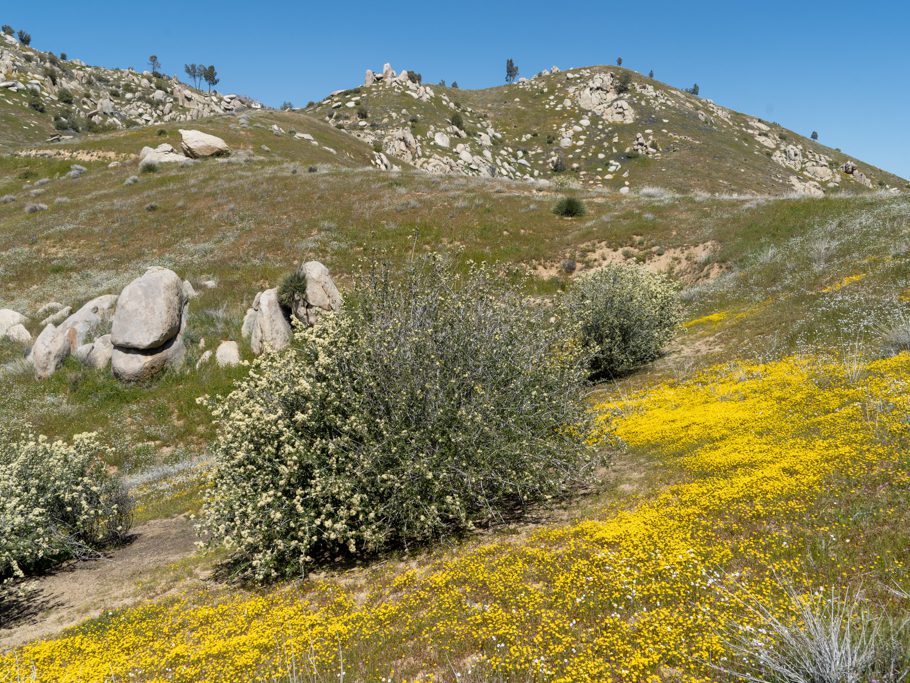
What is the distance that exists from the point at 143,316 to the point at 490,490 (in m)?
19.8

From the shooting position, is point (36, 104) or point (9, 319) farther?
point (36, 104)

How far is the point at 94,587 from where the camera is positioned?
9.71 metres

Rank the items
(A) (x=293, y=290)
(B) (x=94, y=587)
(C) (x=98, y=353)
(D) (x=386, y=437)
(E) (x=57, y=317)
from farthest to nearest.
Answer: (E) (x=57, y=317)
(A) (x=293, y=290)
(C) (x=98, y=353)
(B) (x=94, y=587)
(D) (x=386, y=437)

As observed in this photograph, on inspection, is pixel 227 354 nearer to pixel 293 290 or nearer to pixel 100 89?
pixel 293 290

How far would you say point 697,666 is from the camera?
4840 millimetres

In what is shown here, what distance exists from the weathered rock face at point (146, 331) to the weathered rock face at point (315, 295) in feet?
18.5

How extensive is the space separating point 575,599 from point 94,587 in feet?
31.5

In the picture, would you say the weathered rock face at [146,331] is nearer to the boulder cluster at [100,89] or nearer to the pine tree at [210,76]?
the boulder cluster at [100,89]

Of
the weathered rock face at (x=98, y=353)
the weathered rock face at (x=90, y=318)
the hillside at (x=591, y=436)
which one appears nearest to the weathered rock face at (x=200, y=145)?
the hillside at (x=591, y=436)

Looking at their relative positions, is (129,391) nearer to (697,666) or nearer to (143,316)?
(143,316)

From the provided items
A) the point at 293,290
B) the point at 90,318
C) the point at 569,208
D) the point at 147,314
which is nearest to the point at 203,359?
the point at 147,314

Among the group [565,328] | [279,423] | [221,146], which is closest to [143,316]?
[279,423]

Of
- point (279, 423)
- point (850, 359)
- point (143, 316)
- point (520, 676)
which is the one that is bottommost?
point (520, 676)

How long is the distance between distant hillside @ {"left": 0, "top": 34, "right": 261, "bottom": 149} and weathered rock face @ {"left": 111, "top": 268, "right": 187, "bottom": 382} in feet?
220
